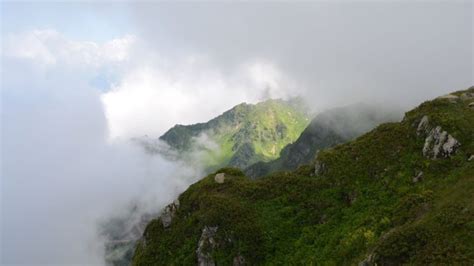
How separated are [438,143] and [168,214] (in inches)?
1476

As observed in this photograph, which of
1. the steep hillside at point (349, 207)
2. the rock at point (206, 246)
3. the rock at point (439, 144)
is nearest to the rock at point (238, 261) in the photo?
the steep hillside at point (349, 207)

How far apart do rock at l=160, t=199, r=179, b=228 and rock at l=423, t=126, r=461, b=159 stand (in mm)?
34678

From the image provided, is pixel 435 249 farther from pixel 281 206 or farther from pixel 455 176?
pixel 281 206

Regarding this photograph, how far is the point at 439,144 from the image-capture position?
5197 cm

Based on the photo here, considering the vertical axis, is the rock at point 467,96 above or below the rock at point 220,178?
below

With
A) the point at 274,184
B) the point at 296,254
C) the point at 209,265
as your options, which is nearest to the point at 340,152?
the point at 274,184

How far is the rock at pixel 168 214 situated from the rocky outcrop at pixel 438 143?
34672 millimetres

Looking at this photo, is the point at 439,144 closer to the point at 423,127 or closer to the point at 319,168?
the point at 423,127

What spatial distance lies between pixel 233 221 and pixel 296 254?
8875 millimetres

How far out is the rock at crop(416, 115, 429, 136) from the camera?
55.3 metres

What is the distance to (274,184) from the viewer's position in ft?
205

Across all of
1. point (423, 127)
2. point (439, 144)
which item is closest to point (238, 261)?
point (439, 144)

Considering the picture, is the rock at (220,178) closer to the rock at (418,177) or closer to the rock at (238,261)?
the rock at (238,261)

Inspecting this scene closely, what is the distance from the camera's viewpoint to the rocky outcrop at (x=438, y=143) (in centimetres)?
5072
